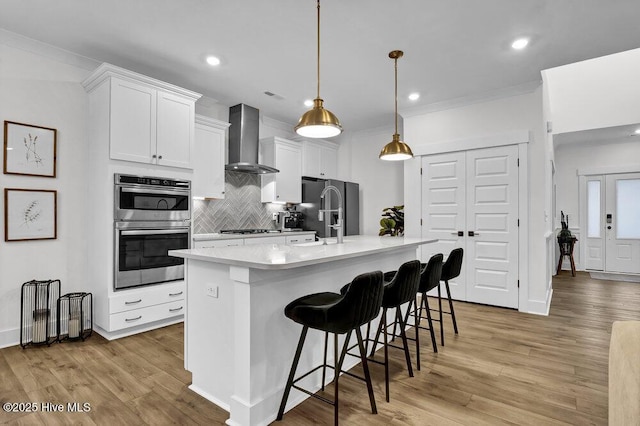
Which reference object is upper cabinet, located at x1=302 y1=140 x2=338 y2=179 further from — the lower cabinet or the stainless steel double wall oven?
the lower cabinet

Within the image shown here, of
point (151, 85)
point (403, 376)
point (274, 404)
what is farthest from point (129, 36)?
point (403, 376)

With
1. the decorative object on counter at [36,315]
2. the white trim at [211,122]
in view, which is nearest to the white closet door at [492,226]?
the white trim at [211,122]

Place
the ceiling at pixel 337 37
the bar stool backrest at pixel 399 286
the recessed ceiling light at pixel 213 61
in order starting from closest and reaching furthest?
the bar stool backrest at pixel 399 286 < the ceiling at pixel 337 37 < the recessed ceiling light at pixel 213 61

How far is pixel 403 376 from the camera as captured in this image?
247 cm

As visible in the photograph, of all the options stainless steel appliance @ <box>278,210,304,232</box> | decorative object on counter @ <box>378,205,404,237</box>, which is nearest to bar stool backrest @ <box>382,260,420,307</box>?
decorative object on counter @ <box>378,205,404,237</box>

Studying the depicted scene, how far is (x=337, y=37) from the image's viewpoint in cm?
306

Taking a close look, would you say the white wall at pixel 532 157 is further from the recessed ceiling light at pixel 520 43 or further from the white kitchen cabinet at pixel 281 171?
the white kitchen cabinet at pixel 281 171

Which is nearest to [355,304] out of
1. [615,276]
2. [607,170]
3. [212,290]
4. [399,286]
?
[399,286]

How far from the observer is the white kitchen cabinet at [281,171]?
5258 millimetres

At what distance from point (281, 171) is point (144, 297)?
275cm

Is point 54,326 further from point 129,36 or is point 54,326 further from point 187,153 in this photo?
point 129,36

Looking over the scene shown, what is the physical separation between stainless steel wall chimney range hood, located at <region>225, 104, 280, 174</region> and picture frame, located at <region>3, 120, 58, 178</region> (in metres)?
1.98

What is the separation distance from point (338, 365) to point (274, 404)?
457 mm

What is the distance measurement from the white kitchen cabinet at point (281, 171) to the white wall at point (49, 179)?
8.04 feet
